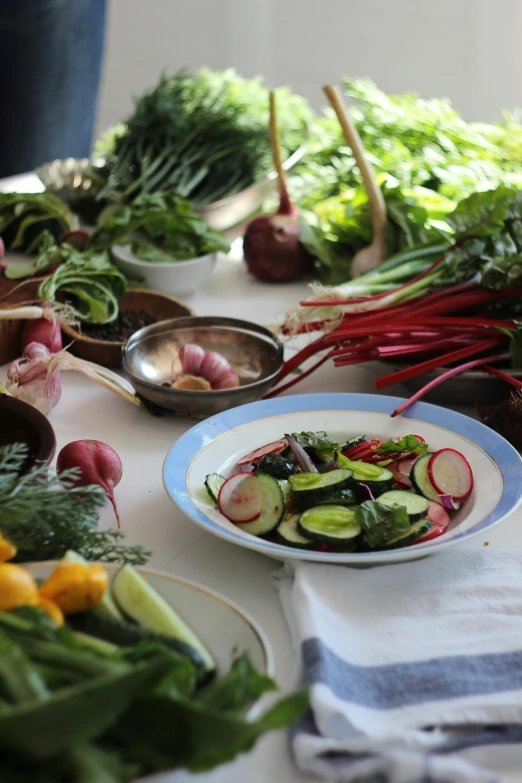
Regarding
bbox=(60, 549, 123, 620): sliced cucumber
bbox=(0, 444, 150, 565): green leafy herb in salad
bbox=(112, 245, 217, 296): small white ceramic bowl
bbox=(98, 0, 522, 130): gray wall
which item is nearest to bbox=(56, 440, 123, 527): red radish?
bbox=(0, 444, 150, 565): green leafy herb in salad

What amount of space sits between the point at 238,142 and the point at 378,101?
17.3 inches

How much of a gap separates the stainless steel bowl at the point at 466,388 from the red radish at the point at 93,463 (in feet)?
1.78

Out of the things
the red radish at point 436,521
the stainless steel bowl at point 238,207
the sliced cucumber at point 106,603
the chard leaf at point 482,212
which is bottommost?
the red radish at point 436,521

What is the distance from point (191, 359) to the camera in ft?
4.67

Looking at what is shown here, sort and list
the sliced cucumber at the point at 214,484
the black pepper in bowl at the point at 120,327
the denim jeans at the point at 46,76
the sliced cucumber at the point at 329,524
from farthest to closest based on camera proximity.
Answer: the denim jeans at the point at 46,76 < the black pepper in bowl at the point at 120,327 < the sliced cucumber at the point at 214,484 < the sliced cucumber at the point at 329,524

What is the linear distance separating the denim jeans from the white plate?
113 inches

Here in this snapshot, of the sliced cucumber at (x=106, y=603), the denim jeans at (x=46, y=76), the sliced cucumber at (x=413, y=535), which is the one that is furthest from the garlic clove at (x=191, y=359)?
the denim jeans at (x=46, y=76)

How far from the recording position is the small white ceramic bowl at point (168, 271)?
1859 mm

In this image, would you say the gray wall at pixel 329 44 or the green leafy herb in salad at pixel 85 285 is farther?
the gray wall at pixel 329 44

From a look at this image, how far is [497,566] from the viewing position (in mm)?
964

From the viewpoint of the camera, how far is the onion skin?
1995 millimetres

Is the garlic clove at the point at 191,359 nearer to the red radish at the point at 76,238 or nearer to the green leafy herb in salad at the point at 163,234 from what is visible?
the green leafy herb in salad at the point at 163,234

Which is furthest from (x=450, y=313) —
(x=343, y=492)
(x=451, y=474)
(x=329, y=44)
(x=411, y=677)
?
(x=329, y=44)

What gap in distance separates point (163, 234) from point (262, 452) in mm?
999
